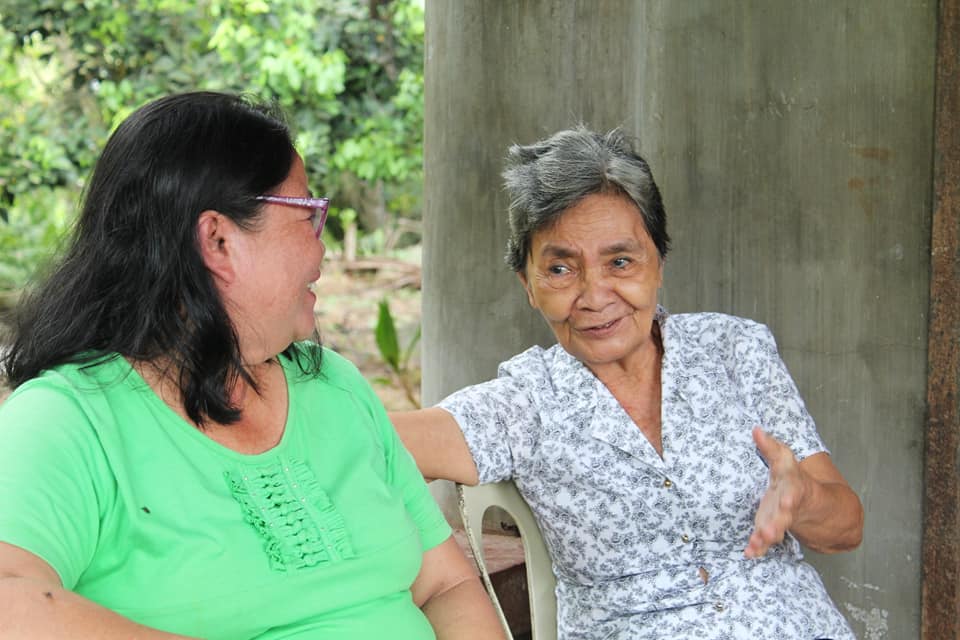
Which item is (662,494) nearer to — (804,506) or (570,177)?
(804,506)

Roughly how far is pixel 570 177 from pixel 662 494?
0.69 meters

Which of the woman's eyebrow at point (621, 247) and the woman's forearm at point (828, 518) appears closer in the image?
the woman's forearm at point (828, 518)

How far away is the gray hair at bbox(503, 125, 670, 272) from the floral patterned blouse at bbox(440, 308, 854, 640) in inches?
13.9

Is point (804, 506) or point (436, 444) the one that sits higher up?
point (436, 444)

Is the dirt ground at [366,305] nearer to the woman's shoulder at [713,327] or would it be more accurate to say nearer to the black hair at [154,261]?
the woman's shoulder at [713,327]

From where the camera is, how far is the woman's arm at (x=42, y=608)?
1.37 meters

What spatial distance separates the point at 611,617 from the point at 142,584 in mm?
1173

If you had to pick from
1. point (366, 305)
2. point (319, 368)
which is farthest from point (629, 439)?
point (366, 305)

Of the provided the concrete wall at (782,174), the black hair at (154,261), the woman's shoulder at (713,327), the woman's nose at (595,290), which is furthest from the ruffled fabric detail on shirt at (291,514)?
the concrete wall at (782,174)

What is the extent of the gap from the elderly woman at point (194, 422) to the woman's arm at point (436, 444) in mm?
385

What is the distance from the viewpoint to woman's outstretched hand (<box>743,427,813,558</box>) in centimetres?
203

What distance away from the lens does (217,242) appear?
1773mm

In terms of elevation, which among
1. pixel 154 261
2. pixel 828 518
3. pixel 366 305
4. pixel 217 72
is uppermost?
pixel 217 72

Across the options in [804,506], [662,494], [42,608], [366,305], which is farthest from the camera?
[366,305]
